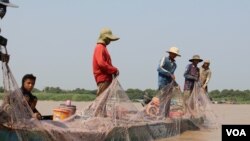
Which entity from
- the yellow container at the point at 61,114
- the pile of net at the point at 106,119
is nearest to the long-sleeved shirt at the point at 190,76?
the pile of net at the point at 106,119

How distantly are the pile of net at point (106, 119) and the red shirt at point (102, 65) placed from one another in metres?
0.18

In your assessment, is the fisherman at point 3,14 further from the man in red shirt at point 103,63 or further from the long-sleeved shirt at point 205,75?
the long-sleeved shirt at point 205,75

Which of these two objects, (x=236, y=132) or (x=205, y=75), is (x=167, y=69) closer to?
(x=236, y=132)

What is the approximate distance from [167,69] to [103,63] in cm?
263

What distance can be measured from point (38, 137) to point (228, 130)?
288 centimetres

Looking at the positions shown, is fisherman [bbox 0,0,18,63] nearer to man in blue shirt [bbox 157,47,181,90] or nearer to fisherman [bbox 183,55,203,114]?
man in blue shirt [bbox 157,47,181,90]

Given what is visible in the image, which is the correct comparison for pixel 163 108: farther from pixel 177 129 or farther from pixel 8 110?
pixel 8 110

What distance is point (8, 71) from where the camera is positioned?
5.33m

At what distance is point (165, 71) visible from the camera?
31.6 ft

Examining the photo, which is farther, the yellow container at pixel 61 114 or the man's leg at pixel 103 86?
the man's leg at pixel 103 86

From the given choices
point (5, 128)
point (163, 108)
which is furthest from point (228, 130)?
point (5, 128)

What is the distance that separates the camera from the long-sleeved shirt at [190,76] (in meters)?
11.5

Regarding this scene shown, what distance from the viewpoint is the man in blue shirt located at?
31.7 feet

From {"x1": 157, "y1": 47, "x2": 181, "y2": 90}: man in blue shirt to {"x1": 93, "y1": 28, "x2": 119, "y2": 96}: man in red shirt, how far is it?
221 cm
